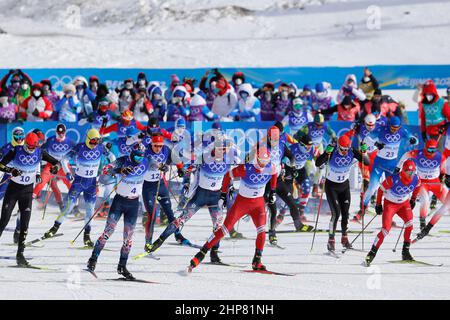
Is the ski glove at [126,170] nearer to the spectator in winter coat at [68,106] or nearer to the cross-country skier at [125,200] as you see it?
the cross-country skier at [125,200]

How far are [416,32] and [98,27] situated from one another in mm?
12807

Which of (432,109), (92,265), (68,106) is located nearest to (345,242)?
(92,265)

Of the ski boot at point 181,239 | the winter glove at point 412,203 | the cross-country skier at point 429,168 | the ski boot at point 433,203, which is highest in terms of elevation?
the cross-country skier at point 429,168

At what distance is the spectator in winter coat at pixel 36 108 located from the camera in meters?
22.1

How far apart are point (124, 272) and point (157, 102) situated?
397 inches

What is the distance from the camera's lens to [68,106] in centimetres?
2225

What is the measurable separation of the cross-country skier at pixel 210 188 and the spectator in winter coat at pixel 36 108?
29.7 feet

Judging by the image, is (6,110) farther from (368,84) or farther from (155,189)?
(368,84)

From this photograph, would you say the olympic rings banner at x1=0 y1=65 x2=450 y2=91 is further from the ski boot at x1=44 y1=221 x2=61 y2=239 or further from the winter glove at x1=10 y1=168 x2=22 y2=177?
the winter glove at x1=10 y1=168 x2=22 y2=177

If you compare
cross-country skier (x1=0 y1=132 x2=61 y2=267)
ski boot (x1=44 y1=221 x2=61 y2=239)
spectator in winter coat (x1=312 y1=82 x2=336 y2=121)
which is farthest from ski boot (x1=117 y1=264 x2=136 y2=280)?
spectator in winter coat (x1=312 y1=82 x2=336 y2=121)

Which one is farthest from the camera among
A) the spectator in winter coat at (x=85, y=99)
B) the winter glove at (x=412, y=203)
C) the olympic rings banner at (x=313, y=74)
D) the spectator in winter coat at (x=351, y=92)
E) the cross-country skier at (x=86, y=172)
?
the olympic rings banner at (x=313, y=74)

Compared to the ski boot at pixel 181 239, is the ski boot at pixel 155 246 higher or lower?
higher

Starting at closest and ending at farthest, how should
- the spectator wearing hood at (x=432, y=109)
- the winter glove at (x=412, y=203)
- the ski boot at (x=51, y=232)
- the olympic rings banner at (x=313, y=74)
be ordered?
the winter glove at (x=412, y=203)
the ski boot at (x=51, y=232)
the spectator wearing hood at (x=432, y=109)
the olympic rings banner at (x=313, y=74)

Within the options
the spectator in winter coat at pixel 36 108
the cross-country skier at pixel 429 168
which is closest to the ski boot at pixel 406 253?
the cross-country skier at pixel 429 168
